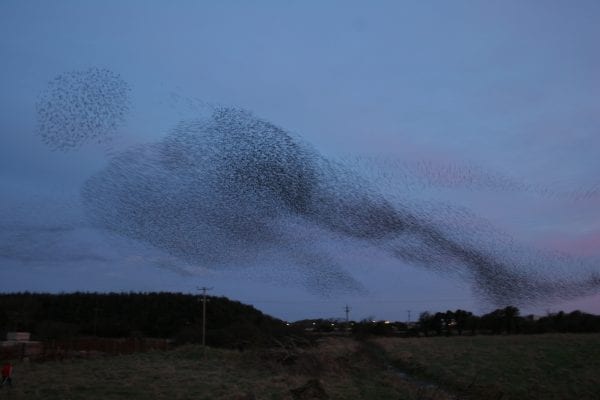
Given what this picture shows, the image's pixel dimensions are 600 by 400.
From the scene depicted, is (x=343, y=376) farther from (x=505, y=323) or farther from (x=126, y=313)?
(x=126, y=313)

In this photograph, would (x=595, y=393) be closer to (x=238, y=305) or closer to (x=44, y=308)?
(x=238, y=305)

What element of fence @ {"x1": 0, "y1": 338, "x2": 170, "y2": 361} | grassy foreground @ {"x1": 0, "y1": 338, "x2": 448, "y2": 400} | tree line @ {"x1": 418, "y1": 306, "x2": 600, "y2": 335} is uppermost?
tree line @ {"x1": 418, "y1": 306, "x2": 600, "y2": 335}

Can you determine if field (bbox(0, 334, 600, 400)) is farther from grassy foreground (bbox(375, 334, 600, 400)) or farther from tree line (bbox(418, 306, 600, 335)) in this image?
tree line (bbox(418, 306, 600, 335))

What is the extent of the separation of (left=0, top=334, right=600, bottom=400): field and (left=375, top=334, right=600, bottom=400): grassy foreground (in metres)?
0.05

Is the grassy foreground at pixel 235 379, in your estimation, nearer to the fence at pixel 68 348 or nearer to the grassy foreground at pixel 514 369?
the grassy foreground at pixel 514 369

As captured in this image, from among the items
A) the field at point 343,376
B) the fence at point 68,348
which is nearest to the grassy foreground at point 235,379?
the field at point 343,376

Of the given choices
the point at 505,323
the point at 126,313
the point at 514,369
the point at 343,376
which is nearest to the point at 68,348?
the point at 343,376

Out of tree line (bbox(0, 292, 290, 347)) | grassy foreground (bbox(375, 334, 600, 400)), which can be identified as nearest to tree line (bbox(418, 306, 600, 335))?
tree line (bbox(0, 292, 290, 347))

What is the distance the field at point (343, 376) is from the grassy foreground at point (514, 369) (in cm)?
5

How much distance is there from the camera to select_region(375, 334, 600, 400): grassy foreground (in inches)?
1087

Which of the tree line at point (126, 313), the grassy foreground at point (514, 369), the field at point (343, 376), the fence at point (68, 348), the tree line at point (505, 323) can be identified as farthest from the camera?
the tree line at point (126, 313)

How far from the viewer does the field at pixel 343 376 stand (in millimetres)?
26234

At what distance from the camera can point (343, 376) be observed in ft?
109

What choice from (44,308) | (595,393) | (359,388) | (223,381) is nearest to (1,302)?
(44,308)
